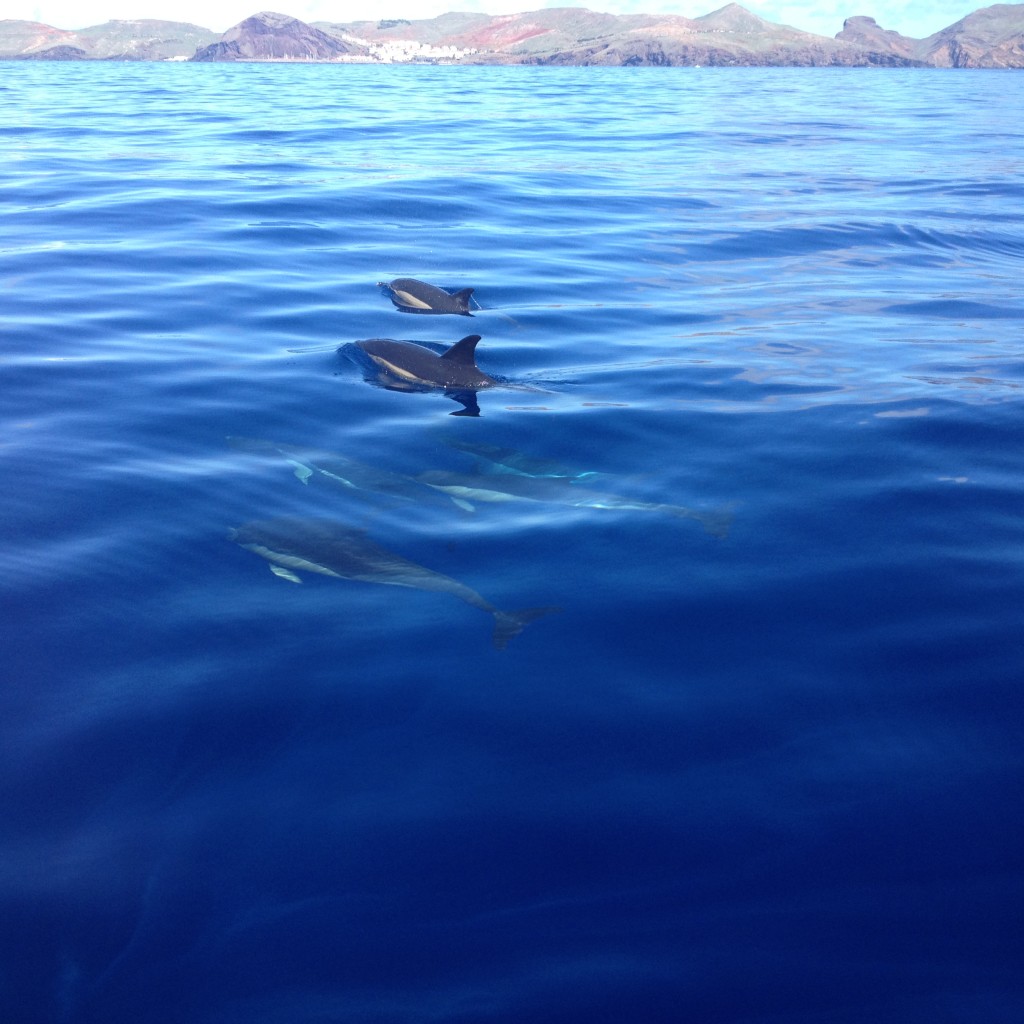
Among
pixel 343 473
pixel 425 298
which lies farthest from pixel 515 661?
pixel 425 298

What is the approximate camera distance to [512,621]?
531 cm

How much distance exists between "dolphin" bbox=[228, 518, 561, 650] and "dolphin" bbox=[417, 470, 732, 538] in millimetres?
985

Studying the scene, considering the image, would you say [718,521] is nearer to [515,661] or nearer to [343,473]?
[515,661]

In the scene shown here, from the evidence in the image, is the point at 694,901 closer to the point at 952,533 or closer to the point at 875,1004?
the point at 875,1004

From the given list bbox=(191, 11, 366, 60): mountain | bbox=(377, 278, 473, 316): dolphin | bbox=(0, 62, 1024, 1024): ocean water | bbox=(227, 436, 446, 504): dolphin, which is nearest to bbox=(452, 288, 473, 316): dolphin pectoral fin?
bbox=(377, 278, 473, 316): dolphin

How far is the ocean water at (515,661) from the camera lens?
3396mm

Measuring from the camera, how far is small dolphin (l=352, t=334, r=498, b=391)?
357 inches

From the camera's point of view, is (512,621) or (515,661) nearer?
(515,661)

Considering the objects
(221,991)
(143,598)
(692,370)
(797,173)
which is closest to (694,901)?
(221,991)

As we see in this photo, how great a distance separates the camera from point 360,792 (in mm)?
4070

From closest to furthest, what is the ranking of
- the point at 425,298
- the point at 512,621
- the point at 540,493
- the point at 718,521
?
1. the point at 512,621
2. the point at 718,521
3. the point at 540,493
4. the point at 425,298

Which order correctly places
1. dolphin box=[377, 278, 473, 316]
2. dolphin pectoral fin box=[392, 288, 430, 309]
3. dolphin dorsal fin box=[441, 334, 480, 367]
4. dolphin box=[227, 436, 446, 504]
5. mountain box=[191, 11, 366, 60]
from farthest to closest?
mountain box=[191, 11, 366, 60] < dolphin pectoral fin box=[392, 288, 430, 309] < dolphin box=[377, 278, 473, 316] < dolphin dorsal fin box=[441, 334, 480, 367] < dolphin box=[227, 436, 446, 504]

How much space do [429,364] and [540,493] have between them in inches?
107

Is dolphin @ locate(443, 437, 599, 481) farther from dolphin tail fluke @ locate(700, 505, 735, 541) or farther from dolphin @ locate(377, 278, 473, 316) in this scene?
dolphin @ locate(377, 278, 473, 316)
